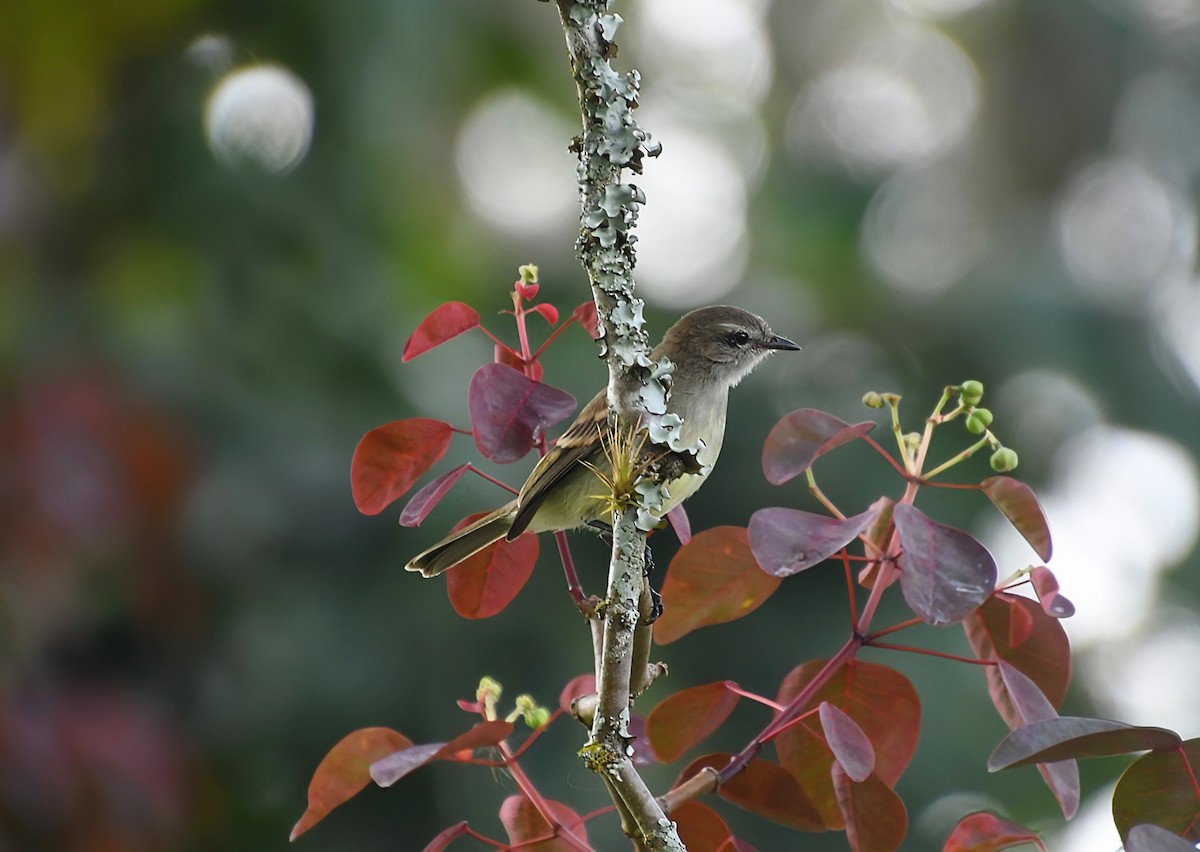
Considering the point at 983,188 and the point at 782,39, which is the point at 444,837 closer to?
the point at 983,188

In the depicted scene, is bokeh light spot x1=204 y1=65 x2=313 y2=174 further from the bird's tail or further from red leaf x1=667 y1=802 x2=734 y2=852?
red leaf x1=667 y1=802 x2=734 y2=852

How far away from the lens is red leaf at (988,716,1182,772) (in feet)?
5.41

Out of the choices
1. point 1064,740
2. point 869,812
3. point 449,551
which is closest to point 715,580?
point 869,812

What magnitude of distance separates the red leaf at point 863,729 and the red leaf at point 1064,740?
39cm

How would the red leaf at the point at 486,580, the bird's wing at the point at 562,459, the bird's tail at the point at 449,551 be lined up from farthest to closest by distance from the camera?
the bird's tail at the point at 449,551 < the bird's wing at the point at 562,459 < the red leaf at the point at 486,580

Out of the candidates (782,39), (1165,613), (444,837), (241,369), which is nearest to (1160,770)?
(444,837)

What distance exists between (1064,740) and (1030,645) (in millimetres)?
437

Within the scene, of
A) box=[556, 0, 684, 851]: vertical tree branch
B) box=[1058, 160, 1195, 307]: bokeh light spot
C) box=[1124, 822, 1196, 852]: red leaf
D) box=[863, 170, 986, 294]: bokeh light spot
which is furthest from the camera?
box=[863, 170, 986, 294]: bokeh light spot

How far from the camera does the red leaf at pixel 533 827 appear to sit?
2.06m

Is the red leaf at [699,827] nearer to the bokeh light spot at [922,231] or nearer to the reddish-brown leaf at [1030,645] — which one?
the reddish-brown leaf at [1030,645]

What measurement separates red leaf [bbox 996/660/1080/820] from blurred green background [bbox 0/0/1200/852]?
A: 3.44m

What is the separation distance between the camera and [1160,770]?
1784mm

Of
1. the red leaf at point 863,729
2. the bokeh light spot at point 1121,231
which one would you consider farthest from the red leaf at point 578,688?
the bokeh light spot at point 1121,231

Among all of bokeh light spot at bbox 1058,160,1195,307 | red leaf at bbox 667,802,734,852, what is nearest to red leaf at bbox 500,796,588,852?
red leaf at bbox 667,802,734,852
